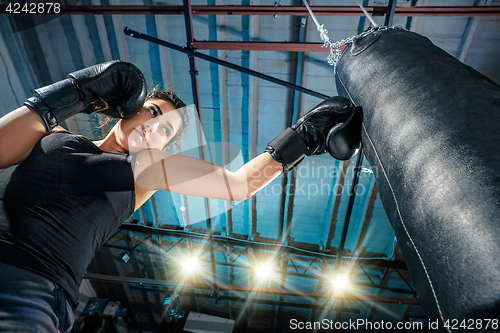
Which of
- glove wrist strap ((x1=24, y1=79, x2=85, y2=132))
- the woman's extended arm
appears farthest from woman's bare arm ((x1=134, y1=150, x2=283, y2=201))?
glove wrist strap ((x1=24, y1=79, x2=85, y2=132))

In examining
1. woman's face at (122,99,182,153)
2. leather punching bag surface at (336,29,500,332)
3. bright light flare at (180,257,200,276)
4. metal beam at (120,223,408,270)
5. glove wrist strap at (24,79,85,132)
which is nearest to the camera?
leather punching bag surface at (336,29,500,332)

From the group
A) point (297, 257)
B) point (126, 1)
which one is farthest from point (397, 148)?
point (297, 257)

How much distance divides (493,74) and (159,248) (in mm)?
8710

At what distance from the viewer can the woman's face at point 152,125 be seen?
1807mm

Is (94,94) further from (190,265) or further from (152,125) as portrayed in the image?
(190,265)

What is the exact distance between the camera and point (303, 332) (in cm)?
758

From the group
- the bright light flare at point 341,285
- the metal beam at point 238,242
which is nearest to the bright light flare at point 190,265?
the metal beam at point 238,242

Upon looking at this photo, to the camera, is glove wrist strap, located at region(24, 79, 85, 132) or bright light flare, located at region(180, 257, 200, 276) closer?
glove wrist strap, located at region(24, 79, 85, 132)

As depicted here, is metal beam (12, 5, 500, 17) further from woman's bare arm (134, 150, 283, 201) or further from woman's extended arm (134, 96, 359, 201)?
woman's bare arm (134, 150, 283, 201)

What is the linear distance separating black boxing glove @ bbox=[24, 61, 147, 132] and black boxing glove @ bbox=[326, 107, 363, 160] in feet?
4.78

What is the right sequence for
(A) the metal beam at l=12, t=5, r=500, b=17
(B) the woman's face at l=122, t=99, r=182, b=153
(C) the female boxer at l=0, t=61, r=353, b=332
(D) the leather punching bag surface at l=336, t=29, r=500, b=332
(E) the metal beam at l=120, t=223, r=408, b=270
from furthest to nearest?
(E) the metal beam at l=120, t=223, r=408, b=270, (A) the metal beam at l=12, t=5, r=500, b=17, (B) the woman's face at l=122, t=99, r=182, b=153, (C) the female boxer at l=0, t=61, r=353, b=332, (D) the leather punching bag surface at l=336, t=29, r=500, b=332

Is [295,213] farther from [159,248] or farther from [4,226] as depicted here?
[4,226]

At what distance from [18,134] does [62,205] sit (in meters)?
0.48

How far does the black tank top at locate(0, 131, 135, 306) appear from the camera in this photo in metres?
1.12
